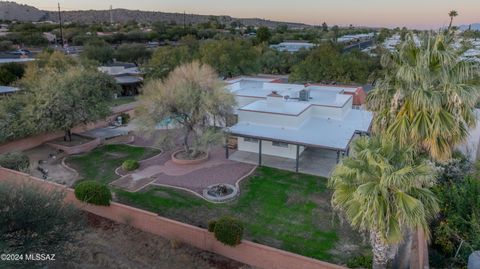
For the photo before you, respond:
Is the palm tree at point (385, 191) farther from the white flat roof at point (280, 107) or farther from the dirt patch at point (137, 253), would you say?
the white flat roof at point (280, 107)

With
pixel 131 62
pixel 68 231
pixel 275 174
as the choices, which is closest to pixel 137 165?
→ pixel 275 174

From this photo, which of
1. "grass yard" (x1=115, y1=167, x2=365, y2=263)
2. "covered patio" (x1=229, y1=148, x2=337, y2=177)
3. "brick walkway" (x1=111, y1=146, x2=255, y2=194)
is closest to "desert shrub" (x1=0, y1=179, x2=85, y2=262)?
"grass yard" (x1=115, y1=167, x2=365, y2=263)

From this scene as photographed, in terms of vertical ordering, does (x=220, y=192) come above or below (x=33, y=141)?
below

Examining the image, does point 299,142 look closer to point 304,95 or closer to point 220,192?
point 220,192

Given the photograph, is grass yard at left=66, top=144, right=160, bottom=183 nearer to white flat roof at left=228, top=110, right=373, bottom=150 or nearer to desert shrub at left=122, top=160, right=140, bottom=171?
desert shrub at left=122, top=160, right=140, bottom=171

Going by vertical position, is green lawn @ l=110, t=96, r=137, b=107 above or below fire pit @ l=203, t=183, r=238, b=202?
above

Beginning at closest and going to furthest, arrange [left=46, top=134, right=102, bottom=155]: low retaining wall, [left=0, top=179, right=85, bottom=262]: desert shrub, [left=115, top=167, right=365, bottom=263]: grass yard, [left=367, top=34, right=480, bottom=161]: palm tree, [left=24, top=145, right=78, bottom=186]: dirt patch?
[left=0, top=179, right=85, bottom=262]: desert shrub
[left=367, top=34, right=480, bottom=161]: palm tree
[left=115, top=167, right=365, bottom=263]: grass yard
[left=24, top=145, right=78, bottom=186]: dirt patch
[left=46, top=134, right=102, bottom=155]: low retaining wall

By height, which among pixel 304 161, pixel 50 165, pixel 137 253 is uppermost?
pixel 304 161

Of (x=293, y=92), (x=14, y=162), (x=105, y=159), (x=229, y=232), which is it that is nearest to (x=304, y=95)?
(x=293, y=92)
